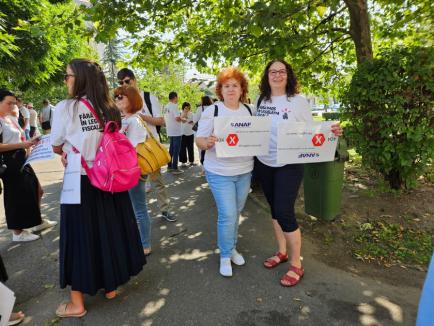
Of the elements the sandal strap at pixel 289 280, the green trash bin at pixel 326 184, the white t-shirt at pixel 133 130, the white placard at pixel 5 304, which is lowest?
the sandal strap at pixel 289 280

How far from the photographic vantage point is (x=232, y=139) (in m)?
2.90

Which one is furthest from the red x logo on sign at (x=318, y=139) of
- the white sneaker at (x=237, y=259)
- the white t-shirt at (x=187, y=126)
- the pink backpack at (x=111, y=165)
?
the white t-shirt at (x=187, y=126)

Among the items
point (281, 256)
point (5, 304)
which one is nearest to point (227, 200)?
point (281, 256)

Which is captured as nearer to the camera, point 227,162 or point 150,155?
point 227,162

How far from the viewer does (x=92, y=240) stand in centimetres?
265

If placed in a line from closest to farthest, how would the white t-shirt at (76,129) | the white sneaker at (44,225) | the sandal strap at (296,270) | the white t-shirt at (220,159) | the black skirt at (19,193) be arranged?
1. the white t-shirt at (76,129)
2. the white t-shirt at (220,159)
3. the sandal strap at (296,270)
4. the black skirt at (19,193)
5. the white sneaker at (44,225)

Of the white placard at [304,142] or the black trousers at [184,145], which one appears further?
the black trousers at [184,145]

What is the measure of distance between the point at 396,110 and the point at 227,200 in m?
2.84

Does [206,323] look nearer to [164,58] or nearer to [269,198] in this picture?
[269,198]

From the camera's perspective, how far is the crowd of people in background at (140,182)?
8.41 feet

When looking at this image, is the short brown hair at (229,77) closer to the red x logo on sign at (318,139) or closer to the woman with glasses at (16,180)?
the red x logo on sign at (318,139)

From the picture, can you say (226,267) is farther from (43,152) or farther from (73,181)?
(43,152)

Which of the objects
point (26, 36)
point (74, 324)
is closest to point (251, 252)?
point (74, 324)

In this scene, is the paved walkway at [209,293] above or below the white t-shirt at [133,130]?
below
